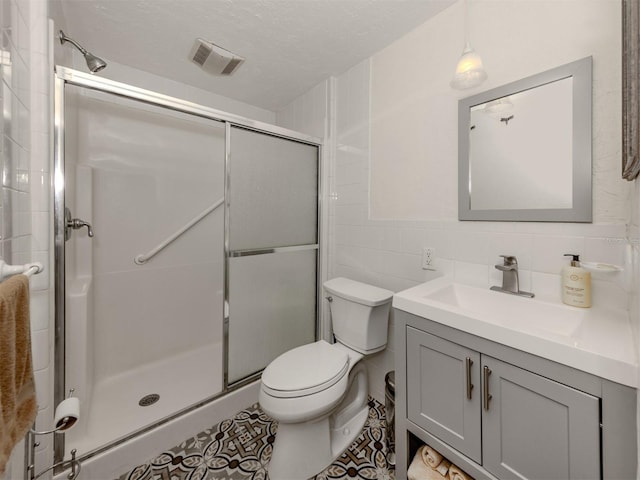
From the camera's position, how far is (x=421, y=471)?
1.06m

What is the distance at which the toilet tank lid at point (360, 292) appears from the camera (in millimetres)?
1493

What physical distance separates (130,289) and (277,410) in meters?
1.47

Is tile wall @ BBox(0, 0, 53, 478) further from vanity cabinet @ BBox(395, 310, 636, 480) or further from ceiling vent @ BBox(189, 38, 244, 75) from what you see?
vanity cabinet @ BBox(395, 310, 636, 480)

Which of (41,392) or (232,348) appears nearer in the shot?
(41,392)

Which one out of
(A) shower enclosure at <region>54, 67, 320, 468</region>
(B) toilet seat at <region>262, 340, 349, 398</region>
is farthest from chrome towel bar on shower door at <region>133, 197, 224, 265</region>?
(B) toilet seat at <region>262, 340, 349, 398</region>

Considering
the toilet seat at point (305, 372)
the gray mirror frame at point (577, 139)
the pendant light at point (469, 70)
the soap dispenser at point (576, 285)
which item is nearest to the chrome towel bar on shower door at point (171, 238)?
the toilet seat at point (305, 372)

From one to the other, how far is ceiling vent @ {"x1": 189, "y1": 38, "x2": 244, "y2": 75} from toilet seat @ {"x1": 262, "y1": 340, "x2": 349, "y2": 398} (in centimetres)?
186

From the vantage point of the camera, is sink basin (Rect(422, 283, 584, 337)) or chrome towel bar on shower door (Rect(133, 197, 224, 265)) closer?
sink basin (Rect(422, 283, 584, 337))

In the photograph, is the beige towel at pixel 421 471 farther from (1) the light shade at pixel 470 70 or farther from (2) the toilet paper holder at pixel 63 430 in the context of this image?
(1) the light shade at pixel 470 70

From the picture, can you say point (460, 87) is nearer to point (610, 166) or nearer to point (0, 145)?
point (610, 166)

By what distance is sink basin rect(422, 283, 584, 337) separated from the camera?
2.98ft

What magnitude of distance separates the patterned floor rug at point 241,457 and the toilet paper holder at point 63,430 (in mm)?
217

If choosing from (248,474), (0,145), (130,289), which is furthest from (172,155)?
(248,474)

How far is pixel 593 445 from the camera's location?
26.7 inches
